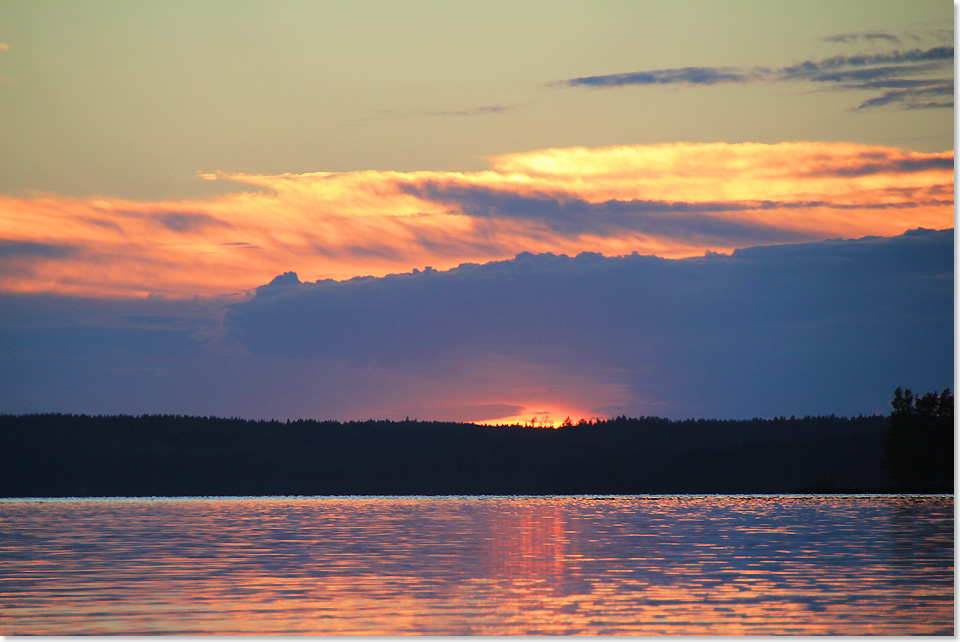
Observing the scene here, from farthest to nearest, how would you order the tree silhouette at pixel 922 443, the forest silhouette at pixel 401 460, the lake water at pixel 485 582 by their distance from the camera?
the forest silhouette at pixel 401 460
the tree silhouette at pixel 922 443
the lake water at pixel 485 582

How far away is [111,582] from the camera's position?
101 feet

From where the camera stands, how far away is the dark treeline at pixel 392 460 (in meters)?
169

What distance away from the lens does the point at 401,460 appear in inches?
7672

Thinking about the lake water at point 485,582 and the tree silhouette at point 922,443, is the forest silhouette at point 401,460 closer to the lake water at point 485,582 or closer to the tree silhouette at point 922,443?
the tree silhouette at point 922,443

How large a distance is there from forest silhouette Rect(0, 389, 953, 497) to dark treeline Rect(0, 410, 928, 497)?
0.20 metres

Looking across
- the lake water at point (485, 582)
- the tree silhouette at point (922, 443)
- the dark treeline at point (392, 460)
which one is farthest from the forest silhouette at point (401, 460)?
the lake water at point (485, 582)

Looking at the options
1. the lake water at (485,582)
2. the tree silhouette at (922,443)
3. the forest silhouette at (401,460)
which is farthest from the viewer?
the forest silhouette at (401,460)

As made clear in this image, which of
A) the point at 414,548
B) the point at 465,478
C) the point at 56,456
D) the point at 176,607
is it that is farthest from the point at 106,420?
the point at 176,607

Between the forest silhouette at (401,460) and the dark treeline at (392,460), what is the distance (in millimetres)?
201

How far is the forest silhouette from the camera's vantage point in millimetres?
167875

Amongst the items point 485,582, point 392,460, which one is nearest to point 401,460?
point 392,460

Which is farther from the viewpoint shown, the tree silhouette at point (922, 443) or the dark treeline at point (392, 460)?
the dark treeline at point (392, 460)

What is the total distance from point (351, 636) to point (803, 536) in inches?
1220

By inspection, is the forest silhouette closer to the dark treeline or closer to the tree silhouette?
the dark treeline
